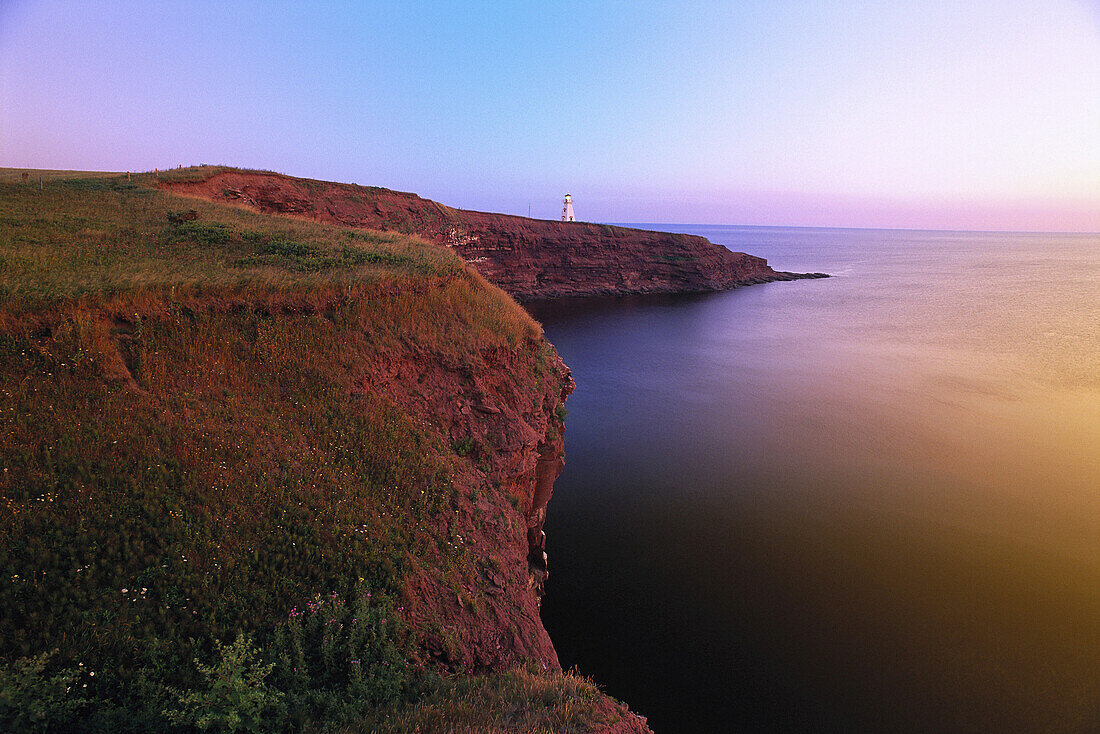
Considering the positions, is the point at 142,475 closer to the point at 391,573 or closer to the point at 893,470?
the point at 391,573

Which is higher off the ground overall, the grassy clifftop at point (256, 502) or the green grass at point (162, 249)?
the green grass at point (162, 249)

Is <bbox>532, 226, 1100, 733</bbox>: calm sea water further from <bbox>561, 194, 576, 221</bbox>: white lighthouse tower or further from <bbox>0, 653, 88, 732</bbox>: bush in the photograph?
<bbox>561, 194, 576, 221</bbox>: white lighthouse tower

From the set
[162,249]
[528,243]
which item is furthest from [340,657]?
[528,243]

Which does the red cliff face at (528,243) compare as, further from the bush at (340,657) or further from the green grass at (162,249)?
the bush at (340,657)

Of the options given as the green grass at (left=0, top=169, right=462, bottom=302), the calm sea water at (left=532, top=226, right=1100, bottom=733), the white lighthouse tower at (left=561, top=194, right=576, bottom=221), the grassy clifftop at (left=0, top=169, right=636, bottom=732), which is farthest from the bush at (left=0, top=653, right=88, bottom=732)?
the white lighthouse tower at (left=561, top=194, right=576, bottom=221)

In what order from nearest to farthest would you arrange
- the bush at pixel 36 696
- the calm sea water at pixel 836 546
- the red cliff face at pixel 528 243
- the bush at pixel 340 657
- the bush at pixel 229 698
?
1. the bush at pixel 36 696
2. the bush at pixel 229 698
3. the bush at pixel 340 657
4. the calm sea water at pixel 836 546
5. the red cliff face at pixel 528 243

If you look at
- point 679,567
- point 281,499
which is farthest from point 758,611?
point 281,499

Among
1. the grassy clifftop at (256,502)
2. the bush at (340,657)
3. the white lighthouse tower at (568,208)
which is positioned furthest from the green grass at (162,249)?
the white lighthouse tower at (568,208)
